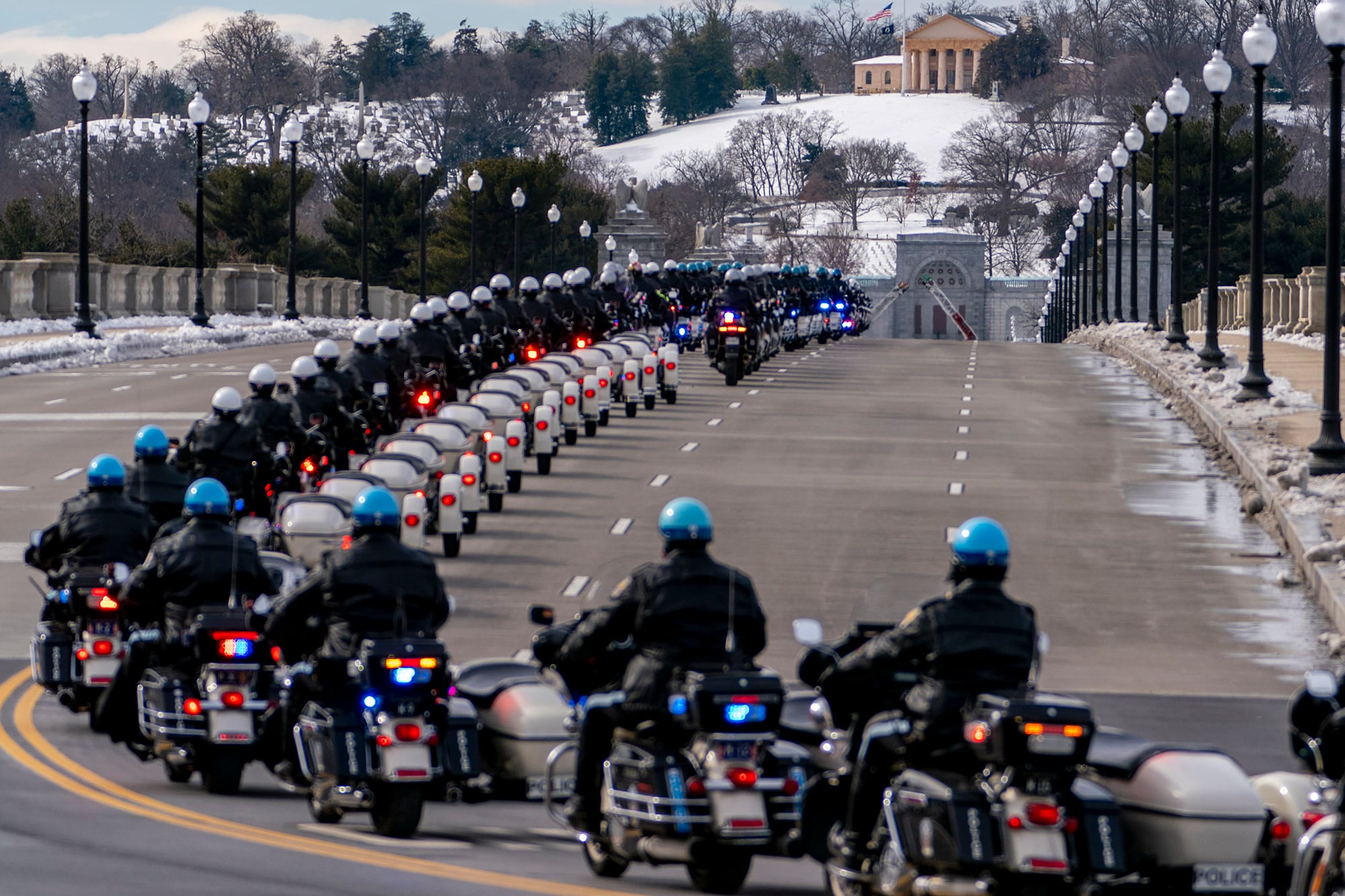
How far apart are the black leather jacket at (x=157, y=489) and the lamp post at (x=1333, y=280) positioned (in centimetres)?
1307

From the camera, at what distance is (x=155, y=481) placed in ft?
52.2

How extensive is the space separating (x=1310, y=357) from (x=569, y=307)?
54.6 ft

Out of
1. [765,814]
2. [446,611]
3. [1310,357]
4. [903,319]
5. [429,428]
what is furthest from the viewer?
[903,319]

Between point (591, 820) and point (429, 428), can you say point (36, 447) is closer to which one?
point (429, 428)

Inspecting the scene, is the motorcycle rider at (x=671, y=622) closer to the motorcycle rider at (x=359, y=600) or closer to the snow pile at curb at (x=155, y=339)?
the motorcycle rider at (x=359, y=600)

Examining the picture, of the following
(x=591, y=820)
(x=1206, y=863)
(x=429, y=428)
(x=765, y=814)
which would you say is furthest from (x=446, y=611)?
(x=429, y=428)

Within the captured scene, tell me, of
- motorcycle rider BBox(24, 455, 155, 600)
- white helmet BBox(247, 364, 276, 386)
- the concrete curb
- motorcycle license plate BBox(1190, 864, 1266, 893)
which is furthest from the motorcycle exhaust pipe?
white helmet BBox(247, 364, 276, 386)

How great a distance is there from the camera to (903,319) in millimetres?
155250

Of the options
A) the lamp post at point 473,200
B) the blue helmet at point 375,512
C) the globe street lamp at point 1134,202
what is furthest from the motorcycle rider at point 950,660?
the lamp post at point 473,200

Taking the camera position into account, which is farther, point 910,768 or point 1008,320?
Result: point 1008,320

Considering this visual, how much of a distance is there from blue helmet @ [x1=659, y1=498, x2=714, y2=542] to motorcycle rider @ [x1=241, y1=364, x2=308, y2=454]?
10926 mm

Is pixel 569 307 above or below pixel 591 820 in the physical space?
above

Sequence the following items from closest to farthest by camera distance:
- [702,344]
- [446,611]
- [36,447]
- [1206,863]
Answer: [1206,863]
[446,611]
[36,447]
[702,344]

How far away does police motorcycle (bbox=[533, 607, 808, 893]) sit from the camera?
941 cm
